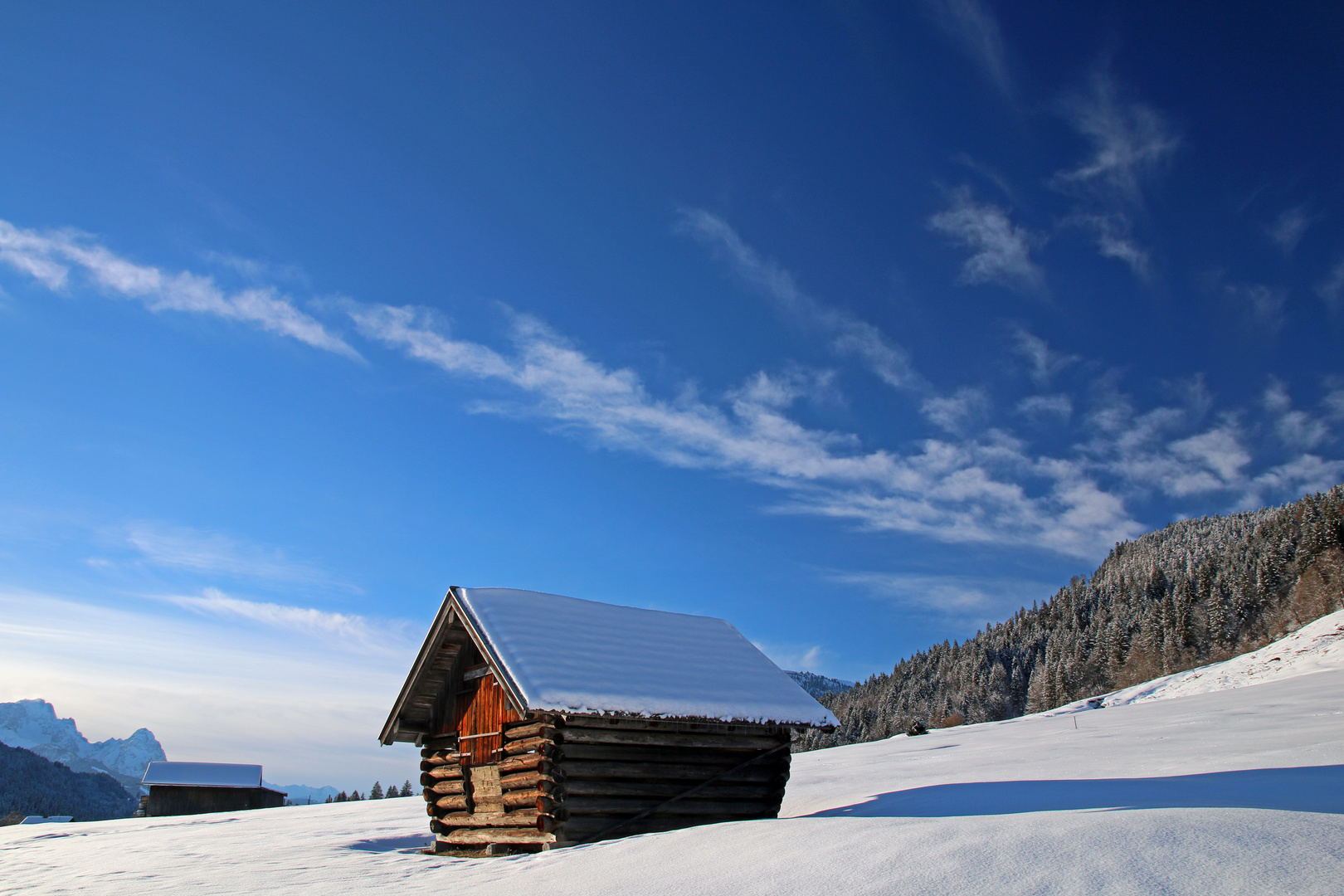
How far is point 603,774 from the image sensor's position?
1433 cm

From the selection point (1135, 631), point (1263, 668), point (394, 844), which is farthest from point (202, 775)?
point (1135, 631)

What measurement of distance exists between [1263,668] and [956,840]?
2390 inches

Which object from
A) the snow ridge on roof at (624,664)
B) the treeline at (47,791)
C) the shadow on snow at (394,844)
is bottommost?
the treeline at (47,791)

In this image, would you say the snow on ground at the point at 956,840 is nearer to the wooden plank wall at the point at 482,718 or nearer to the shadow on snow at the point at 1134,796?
the shadow on snow at the point at 1134,796

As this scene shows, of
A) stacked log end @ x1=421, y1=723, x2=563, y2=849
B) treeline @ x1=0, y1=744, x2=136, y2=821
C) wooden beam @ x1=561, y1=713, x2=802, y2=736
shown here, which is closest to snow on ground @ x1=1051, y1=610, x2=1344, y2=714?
wooden beam @ x1=561, y1=713, x2=802, y2=736

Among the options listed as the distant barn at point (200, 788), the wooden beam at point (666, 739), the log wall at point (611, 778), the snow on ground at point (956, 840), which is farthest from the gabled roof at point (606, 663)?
the distant barn at point (200, 788)

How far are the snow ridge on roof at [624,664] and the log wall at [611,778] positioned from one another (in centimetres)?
50

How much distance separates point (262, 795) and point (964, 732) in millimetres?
53821

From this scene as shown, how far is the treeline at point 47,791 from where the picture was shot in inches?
5187

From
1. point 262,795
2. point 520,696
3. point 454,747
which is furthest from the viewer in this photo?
point 262,795

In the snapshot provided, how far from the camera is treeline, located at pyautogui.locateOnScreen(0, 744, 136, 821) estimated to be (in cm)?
13175

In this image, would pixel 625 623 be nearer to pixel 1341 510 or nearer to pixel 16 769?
pixel 1341 510

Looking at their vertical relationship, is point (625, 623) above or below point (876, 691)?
above

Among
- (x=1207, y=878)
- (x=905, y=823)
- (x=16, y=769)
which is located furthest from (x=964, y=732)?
(x=16, y=769)
